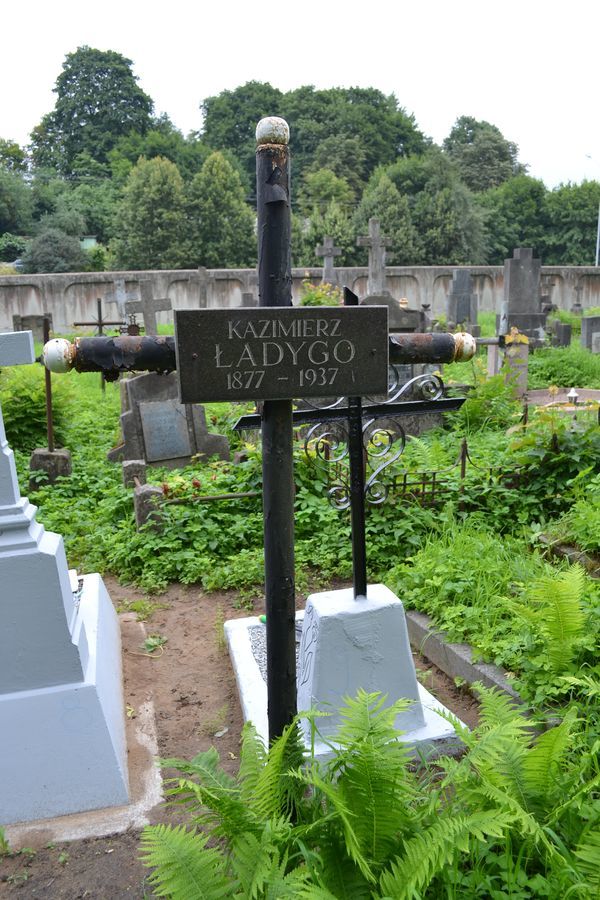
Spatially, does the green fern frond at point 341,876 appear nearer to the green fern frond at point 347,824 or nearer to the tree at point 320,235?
the green fern frond at point 347,824

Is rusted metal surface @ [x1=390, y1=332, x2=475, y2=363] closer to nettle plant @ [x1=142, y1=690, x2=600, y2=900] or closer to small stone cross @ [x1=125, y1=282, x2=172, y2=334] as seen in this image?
nettle plant @ [x1=142, y1=690, x2=600, y2=900]

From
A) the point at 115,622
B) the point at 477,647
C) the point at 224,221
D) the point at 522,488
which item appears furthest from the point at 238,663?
the point at 224,221

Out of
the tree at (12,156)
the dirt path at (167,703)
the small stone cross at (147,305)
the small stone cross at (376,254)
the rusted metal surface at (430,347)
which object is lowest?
the dirt path at (167,703)

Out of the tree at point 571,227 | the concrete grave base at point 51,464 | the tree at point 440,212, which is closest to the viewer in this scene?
the concrete grave base at point 51,464

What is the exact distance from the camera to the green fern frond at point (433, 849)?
188 centimetres

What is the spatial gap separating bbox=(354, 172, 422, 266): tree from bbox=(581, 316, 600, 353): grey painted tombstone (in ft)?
68.8

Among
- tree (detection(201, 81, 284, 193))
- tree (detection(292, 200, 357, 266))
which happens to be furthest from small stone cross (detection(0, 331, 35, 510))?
tree (detection(201, 81, 284, 193))

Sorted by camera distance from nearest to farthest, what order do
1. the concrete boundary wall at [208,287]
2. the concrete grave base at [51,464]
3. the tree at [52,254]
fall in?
the concrete grave base at [51,464] → the concrete boundary wall at [208,287] → the tree at [52,254]

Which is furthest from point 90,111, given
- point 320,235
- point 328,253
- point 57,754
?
point 57,754

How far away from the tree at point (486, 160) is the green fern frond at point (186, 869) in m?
50.6

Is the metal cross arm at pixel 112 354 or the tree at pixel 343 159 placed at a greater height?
the tree at pixel 343 159

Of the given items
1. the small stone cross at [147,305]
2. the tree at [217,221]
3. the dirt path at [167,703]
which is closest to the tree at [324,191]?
the tree at [217,221]

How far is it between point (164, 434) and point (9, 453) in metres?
4.90

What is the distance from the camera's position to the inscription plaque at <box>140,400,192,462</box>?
785 centimetres
